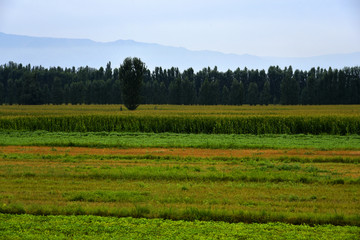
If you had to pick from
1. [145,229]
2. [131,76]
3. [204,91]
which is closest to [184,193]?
[145,229]

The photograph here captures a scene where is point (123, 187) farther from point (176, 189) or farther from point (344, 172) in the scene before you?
point (344, 172)

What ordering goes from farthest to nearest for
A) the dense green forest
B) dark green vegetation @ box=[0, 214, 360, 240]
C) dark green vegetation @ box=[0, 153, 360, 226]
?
the dense green forest, dark green vegetation @ box=[0, 153, 360, 226], dark green vegetation @ box=[0, 214, 360, 240]

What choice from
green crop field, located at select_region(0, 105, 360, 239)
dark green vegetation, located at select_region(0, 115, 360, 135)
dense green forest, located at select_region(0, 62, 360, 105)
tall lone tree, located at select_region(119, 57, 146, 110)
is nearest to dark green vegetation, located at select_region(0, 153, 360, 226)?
green crop field, located at select_region(0, 105, 360, 239)

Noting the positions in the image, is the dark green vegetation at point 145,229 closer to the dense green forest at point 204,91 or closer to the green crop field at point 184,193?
the green crop field at point 184,193

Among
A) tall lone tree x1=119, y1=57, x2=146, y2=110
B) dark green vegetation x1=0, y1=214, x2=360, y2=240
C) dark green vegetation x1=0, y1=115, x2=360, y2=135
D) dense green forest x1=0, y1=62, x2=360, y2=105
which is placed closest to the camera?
dark green vegetation x1=0, y1=214, x2=360, y2=240

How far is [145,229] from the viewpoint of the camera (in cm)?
812

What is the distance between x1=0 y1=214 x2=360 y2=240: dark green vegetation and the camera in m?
7.70

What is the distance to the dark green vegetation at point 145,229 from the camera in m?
7.70

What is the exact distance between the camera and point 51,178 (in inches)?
536

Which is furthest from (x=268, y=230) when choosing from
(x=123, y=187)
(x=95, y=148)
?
(x=95, y=148)

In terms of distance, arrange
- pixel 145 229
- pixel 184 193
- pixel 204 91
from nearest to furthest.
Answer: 1. pixel 145 229
2. pixel 184 193
3. pixel 204 91

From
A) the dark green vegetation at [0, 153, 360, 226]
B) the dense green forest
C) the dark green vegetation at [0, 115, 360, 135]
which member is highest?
the dense green forest

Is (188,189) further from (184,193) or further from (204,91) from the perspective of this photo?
(204,91)

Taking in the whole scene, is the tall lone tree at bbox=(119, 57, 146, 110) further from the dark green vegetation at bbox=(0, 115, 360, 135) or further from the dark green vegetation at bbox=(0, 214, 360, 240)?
the dark green vegetation at bbox=(0, 214, 360, 240)
